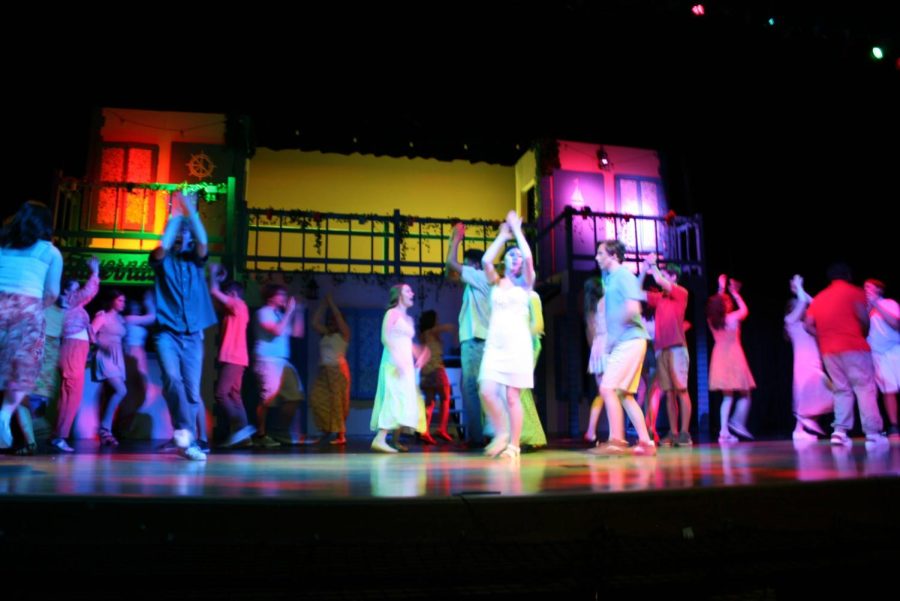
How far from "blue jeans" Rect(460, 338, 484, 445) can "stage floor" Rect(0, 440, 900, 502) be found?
1764 mm

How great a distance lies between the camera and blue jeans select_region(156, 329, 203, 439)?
203 inches

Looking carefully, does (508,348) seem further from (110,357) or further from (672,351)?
(110,357)

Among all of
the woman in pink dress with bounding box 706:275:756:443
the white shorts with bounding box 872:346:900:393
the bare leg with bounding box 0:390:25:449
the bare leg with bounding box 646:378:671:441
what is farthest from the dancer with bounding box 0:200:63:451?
the white shorts with bounding box 872:346:900:393

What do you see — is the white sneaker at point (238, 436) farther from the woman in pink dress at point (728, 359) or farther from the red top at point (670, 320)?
the woman in pink dress at point (728, 359)

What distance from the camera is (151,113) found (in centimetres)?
1430

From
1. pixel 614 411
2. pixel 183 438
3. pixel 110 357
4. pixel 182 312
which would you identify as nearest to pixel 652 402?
pixel 614 411

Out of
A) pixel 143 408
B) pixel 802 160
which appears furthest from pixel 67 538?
pixel 802 160

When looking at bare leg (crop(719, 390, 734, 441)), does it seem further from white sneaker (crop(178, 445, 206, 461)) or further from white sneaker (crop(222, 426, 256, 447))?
white sneaker (crop(178, 445, 206, 461))

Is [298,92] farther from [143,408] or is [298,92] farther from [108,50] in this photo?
[143,408]

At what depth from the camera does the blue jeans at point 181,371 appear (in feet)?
16.9

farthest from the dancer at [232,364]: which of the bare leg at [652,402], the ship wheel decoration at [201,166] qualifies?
the ship wheel decoration at [201,166]

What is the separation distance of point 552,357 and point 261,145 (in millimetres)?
7533

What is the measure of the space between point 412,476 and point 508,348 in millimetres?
2049

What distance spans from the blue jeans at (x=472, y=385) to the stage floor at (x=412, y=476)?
1764 millimetres
